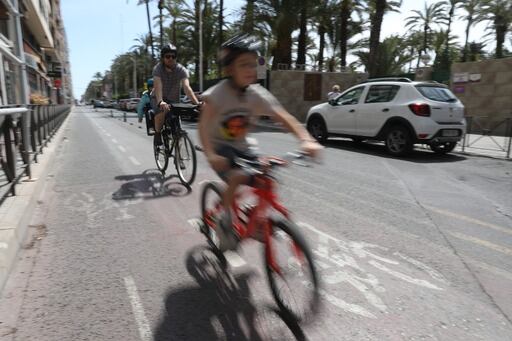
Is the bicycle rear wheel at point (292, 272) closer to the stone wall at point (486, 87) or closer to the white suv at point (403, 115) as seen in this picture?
the white suv at point (403, 115)

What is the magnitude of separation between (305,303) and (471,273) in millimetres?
1739

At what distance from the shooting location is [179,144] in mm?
6633

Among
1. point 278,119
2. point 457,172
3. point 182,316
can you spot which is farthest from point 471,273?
point 457,172

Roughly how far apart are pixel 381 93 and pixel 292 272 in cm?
895

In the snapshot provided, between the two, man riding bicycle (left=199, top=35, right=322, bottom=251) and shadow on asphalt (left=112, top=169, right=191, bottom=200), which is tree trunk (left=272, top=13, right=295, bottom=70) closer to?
shadow on asphalt (left=112, top=169, right=191, bottom=200)

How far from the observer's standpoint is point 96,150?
11320mm

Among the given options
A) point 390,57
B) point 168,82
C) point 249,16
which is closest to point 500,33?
point 390,57

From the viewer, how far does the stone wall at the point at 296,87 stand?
23766 millimetres

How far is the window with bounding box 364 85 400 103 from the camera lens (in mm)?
10305

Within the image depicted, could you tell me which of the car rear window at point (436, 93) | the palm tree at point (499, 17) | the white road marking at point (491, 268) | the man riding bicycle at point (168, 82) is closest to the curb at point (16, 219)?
the man riding bicycle at point (168, 82)

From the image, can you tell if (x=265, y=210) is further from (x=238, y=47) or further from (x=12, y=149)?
(x=12, y=149)

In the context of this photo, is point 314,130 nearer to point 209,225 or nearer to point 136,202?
point 136,202

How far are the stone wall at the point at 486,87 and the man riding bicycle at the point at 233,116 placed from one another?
15119 millimetres

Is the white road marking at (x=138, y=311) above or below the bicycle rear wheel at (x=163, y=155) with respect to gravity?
below
